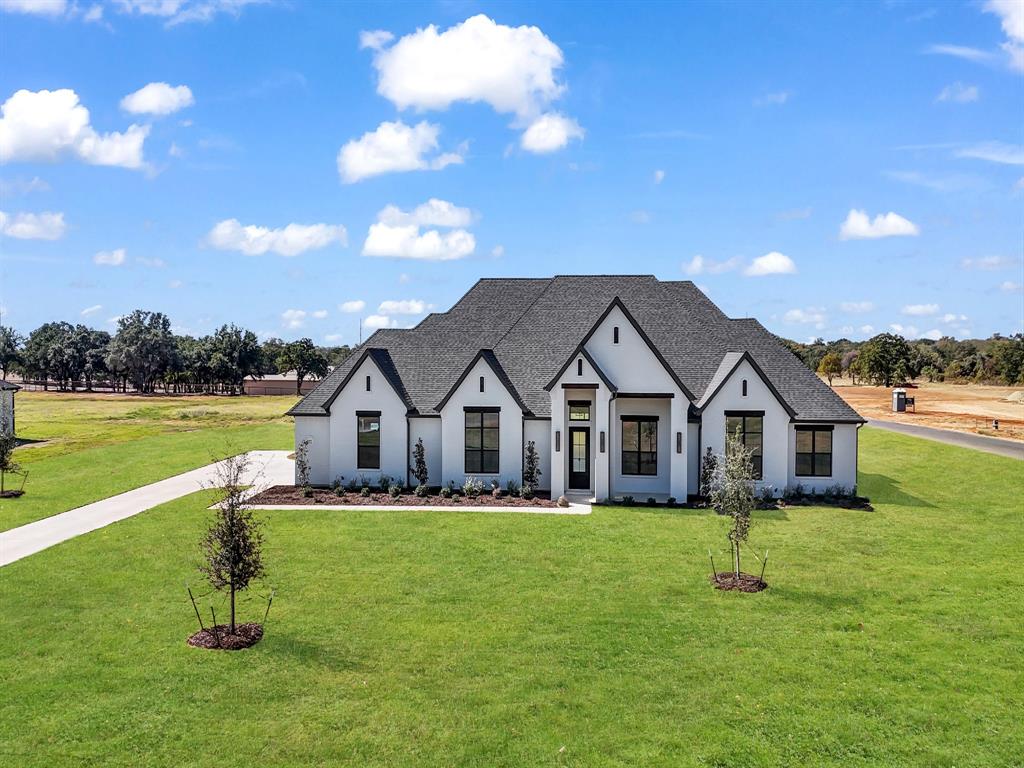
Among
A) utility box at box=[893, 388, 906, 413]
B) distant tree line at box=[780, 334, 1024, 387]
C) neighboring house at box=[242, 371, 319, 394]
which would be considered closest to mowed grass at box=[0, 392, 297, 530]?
neighboring house at box=[242, 371, 319, 394]

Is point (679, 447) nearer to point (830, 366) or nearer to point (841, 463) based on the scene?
point (841, 463)

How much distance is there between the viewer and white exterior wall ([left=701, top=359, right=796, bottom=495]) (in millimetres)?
29422

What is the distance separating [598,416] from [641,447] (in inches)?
119

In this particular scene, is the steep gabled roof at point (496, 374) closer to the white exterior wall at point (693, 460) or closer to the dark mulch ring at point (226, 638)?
the white exterior wall at point (693, 460)

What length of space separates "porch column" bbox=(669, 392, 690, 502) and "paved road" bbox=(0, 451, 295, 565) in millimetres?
16488

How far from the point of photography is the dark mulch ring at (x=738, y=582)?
1720 centimetres

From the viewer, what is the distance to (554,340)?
34188mm

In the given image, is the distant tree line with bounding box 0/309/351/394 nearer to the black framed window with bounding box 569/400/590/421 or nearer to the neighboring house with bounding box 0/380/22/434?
the neighboring house with bounding box 0/380/22/434

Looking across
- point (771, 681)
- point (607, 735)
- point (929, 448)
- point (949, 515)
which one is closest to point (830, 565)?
point (771, 681)

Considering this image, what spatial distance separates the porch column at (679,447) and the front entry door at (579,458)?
12.4ft

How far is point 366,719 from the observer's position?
36.2 ft

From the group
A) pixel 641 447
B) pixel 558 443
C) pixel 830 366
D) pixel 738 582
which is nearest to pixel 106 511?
pixel 558 443

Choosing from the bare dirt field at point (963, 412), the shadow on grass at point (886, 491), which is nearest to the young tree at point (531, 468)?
the shadow on grass at point (886, 491)

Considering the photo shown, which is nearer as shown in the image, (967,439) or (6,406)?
Answer: (967,439)
